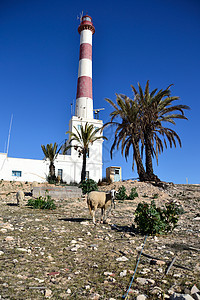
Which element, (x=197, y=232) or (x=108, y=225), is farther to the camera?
(x=108, y=225)

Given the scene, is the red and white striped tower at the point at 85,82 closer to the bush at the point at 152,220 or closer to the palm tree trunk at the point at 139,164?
the palm tree trunk at the point at 139,164

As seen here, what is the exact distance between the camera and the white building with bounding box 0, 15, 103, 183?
31516 mm

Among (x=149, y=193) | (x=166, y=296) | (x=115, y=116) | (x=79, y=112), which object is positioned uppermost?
(x=79, y=112)

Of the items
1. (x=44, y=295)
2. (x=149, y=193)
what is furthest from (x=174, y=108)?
(x=44, y=295)

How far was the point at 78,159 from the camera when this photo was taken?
34625 mm

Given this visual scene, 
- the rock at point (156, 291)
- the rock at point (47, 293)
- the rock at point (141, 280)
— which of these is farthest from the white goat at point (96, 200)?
the rock at point (47, 293)

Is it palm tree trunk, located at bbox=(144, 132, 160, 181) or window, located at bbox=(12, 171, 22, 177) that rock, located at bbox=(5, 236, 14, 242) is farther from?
window, located at bbox=(12, 171, 22, 177)

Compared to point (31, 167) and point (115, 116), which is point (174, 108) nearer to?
point (115, 116)

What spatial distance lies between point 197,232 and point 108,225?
305cm

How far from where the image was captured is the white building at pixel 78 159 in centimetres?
3152

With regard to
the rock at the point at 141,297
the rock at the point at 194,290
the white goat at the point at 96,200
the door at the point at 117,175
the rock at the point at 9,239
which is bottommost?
the rock at the point at 141,297

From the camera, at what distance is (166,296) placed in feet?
10.4

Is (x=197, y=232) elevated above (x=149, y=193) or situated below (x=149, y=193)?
below

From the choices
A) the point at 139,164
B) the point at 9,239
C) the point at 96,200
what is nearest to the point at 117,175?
the point at 139,164
